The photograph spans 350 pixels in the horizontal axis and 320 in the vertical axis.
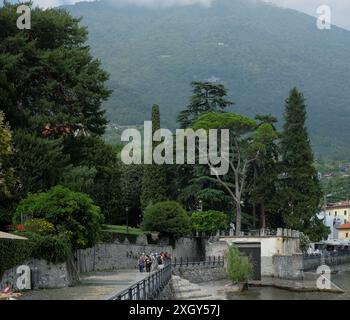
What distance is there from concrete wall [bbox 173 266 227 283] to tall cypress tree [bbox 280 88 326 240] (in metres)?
13.3

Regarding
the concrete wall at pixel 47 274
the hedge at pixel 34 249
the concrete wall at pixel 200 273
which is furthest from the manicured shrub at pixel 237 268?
the concrete wall at pixel 47 274

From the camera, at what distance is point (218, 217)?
59.5 metres

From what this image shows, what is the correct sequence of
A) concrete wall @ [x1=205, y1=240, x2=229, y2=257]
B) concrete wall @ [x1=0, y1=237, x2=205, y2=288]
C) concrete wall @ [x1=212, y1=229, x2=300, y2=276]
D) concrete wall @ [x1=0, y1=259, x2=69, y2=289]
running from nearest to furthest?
concrete wall @ [x1=0, y1=259, x2=69, y2=289] → concrete wall @ [x1=0, y1=237, x2=205, y2=288] → concrete wall @ [x1=212, y1=229, x2=300, y2=276] → concrete wall @ [x1=205, y1=240, x2=229, y2=257]

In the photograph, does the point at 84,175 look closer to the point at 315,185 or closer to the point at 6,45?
the point at 6,45

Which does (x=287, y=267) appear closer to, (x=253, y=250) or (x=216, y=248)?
(x=253, y=250)

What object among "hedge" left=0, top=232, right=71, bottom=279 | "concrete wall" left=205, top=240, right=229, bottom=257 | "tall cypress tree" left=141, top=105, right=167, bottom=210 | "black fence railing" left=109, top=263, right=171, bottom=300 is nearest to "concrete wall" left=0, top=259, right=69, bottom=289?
"hedge" left=0, top=232, right=71, bottom=279

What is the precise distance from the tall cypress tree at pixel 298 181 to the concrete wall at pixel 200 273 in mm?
13316

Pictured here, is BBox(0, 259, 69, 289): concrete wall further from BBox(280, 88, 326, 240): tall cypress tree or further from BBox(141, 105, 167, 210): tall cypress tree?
BBox(280, 88, 326, 240): tall cypress tree

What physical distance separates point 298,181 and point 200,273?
19437 mm

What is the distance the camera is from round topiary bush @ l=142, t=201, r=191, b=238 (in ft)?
181

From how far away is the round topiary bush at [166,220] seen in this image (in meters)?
55.1

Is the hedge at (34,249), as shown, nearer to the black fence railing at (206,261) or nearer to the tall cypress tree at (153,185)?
the black fence railing at (206,261)

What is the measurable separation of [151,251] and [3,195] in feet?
67.3
